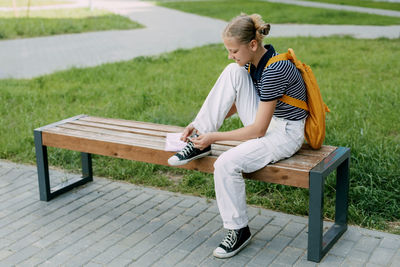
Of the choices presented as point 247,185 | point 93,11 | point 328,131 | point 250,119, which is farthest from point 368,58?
point 93,11

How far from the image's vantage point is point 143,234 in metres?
3.47

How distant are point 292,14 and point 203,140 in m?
13.8

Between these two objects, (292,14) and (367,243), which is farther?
(292,14)

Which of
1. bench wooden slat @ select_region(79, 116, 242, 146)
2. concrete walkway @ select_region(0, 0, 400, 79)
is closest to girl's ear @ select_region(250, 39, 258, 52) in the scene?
bench wooden slat @ select_region(79, 116, 242, 146)

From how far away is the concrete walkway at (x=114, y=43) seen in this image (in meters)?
9.64

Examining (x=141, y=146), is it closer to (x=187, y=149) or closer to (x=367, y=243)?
(x=187, y=149)

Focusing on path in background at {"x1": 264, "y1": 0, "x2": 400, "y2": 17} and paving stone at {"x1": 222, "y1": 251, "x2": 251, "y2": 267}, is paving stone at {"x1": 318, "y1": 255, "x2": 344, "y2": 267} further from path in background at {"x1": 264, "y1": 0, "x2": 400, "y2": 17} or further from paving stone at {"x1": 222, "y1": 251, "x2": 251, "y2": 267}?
path in background at {"x1": 264, "y1": 0, "x2": 400, "y2": 17}

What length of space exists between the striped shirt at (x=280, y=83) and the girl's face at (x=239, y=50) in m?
0.11

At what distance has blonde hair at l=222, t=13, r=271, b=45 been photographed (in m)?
2.98

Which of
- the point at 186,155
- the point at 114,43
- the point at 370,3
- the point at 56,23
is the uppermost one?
the point at 370,3

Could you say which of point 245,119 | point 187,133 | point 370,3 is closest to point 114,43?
point 187,133

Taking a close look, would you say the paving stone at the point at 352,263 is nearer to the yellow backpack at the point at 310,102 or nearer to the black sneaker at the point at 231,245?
the black sneaker at the point at 231,245

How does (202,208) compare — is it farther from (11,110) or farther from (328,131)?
(11,110)

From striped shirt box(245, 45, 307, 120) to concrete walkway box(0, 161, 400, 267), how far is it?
847 mm
